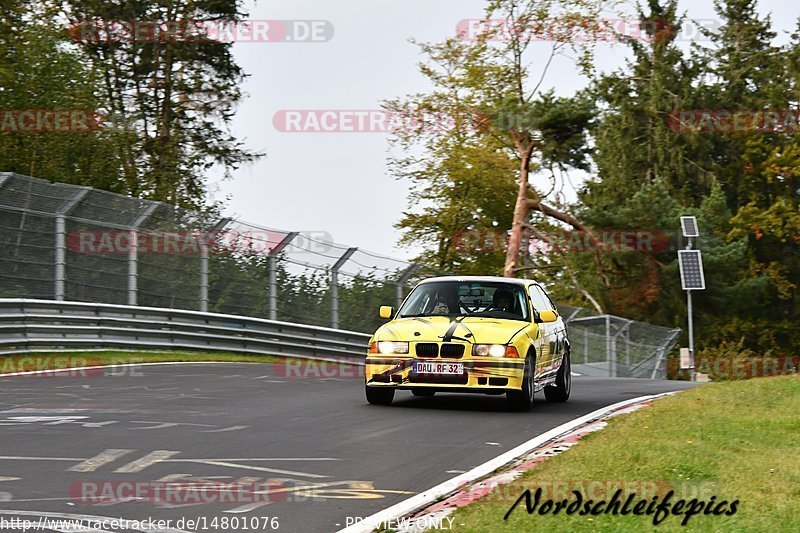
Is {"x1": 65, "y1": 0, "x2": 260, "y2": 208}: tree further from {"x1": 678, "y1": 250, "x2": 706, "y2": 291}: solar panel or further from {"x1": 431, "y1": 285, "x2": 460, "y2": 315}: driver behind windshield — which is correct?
{"x1": 431, "y1": 285, "x2": 460, "y2": 315}: driver behind windshield

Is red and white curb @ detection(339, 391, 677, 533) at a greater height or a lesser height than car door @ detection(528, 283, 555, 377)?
lesser

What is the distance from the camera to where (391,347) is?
12938 millimetres

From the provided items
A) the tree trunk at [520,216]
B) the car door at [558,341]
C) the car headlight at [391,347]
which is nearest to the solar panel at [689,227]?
the tree trunk at [520,216]

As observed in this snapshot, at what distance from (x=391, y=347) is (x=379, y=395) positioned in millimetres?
837

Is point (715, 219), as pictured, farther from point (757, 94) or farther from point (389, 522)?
point (389, 522)

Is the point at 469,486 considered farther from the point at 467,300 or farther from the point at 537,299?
the point at 537,299

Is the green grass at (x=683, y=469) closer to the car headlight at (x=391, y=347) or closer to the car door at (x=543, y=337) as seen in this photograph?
the car door at (x=543, y=337)

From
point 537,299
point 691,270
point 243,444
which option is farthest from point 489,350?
point 691,270

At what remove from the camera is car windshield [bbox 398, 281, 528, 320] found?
13.8 m

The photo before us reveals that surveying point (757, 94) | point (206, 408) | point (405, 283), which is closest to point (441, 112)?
point (757, 94)

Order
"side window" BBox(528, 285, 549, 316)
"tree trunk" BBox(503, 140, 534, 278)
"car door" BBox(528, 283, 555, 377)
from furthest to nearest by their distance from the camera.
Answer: "tree trunk" BBox(503, 140, 534, 278) < "side window" BBox(528, 285, 549, 316) < "car door" BBox(528, 283, 555, 377)

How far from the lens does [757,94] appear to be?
223 ft

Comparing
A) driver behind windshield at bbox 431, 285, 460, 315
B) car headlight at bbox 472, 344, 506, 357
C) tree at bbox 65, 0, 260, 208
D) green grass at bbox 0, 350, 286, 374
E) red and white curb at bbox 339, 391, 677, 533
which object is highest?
tree at bbox 65, 0, 260, 208

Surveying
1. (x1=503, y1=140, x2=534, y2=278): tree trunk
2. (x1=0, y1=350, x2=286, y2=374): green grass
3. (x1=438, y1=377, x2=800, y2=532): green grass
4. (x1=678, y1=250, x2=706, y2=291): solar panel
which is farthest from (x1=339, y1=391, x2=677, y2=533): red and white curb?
(x1=678, y1=250, x2=706, y2=291): solar panel
